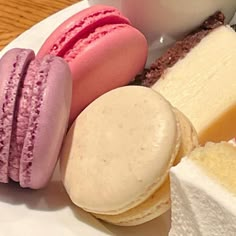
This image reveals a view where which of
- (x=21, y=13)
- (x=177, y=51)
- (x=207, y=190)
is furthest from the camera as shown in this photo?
(x=21, y=13)

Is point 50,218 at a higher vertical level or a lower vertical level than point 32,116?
lower

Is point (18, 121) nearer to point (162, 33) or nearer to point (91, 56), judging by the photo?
point (91, 56)

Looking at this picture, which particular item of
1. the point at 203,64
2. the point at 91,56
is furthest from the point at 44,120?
the point at 203,64

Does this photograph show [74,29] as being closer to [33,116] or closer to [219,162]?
[33,116]

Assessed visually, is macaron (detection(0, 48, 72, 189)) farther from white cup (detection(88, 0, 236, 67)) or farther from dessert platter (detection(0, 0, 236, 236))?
white cup (detection(88, 0, 236, 67))

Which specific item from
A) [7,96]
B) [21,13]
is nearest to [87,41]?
[7,96]

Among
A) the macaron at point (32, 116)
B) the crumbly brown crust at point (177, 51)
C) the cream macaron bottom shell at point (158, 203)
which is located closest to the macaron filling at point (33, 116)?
the macaron at point (32, 116)

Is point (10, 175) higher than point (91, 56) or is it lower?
lower
